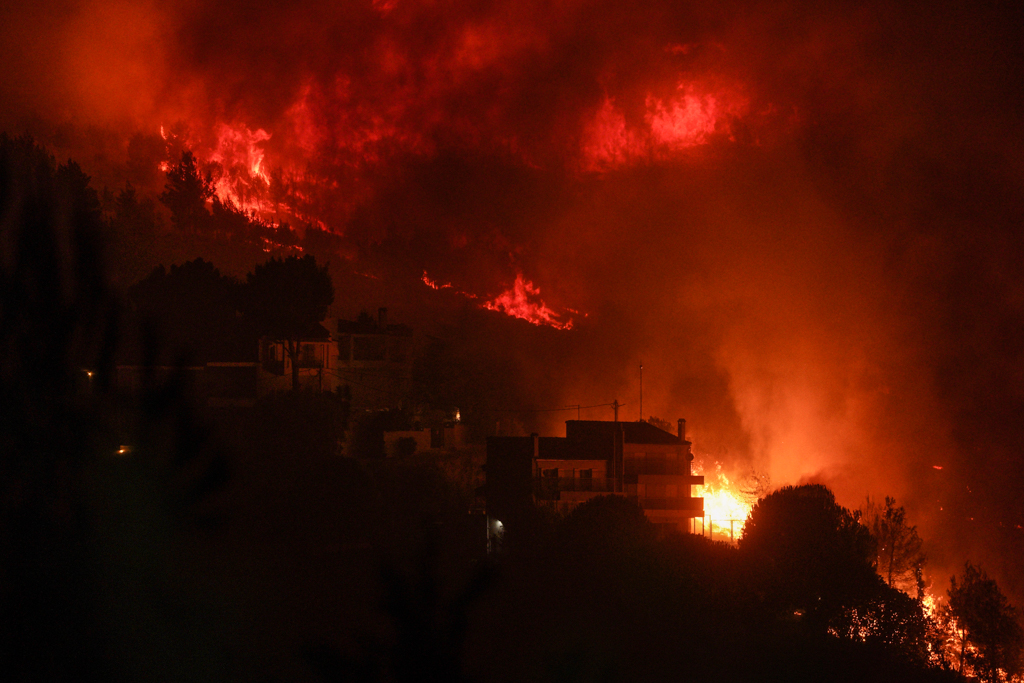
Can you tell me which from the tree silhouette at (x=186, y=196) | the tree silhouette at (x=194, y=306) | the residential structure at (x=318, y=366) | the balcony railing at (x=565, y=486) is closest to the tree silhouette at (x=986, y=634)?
the balcony railing at (x=565, y=486)

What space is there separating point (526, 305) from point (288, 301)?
2812 centimetres

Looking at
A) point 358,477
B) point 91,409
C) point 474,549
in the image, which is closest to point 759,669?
point 474,549

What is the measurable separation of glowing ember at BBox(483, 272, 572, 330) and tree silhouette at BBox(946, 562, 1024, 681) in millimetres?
29810

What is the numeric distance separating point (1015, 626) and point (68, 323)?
128 feet

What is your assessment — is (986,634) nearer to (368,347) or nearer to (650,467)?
(650,467)

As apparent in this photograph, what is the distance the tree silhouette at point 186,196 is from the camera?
50312 millimetres

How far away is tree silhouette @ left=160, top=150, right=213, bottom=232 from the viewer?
50.3m

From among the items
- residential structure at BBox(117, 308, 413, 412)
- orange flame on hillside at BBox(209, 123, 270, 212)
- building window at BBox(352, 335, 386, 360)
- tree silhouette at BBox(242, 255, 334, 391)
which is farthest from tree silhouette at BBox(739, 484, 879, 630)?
orange flame on hillside at BBox(209, 123, 270, 212)

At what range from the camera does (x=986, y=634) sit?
34.8 metres

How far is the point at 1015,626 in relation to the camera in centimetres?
3559

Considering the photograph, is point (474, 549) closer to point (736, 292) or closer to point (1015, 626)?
point (1015, 626)

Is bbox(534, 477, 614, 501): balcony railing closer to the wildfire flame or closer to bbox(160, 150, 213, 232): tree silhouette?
the wildfire flame

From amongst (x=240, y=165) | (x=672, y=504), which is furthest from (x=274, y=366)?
(x=240, y=165)

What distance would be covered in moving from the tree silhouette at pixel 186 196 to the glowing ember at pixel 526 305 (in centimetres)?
1950
